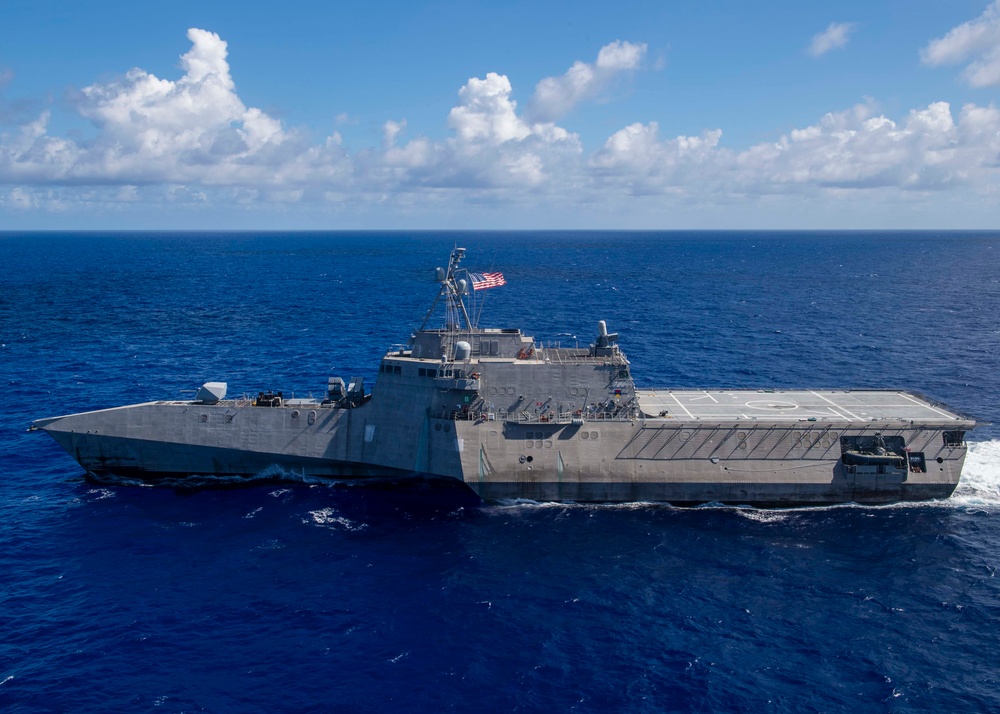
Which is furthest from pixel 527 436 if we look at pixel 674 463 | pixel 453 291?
pixel 453 291

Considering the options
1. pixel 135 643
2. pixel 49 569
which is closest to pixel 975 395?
pixel 135 643

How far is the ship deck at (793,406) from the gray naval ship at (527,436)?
0.25m

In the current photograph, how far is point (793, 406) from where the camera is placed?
4631 cm

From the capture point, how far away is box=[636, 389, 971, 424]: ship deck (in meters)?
43.4

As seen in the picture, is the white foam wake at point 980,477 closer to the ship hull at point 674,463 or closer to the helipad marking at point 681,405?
the ship hull at point 674,463

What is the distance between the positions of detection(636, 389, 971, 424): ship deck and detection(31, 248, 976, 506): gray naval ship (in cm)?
25

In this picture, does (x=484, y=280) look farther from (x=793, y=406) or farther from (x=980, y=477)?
(x=980, y=477)

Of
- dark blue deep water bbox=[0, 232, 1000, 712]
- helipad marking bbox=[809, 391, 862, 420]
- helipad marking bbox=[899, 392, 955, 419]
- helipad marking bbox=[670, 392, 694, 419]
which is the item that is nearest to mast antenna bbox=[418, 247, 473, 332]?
dark blue deep water bbox=[0, 232, 1000, 712]

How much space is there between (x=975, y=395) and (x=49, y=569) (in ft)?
219

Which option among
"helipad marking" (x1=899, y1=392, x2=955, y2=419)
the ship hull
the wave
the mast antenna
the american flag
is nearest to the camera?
the ship hull

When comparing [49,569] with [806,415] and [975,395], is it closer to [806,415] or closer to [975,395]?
[806,415]

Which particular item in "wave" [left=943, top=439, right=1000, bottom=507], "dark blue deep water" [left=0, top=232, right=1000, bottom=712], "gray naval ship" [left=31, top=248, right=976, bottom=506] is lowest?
"dark blue deep water" [left=0, top=232, right=1000, bottom=712]

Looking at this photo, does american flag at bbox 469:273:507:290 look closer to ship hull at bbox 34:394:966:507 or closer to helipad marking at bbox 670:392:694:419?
ship hull at bbox 34:394:966:507

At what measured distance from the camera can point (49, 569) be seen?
112 ft
